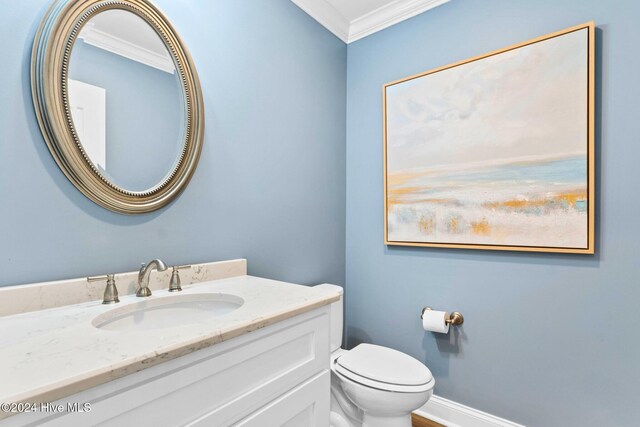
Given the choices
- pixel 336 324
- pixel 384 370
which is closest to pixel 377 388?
pixel 384 370

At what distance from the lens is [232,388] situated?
0.75 meters

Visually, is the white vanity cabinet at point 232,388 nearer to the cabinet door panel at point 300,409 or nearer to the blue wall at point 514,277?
the cabinet door panel at point 300,409

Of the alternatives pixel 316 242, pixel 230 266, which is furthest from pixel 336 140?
pixel 230 266

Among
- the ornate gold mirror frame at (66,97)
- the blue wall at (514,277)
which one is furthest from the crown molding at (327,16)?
the ornate gold mirror frame at (66,97)

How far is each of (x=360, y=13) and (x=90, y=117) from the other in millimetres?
1665

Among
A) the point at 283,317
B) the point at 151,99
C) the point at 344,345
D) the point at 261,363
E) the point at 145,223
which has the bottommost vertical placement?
the point at 344,345

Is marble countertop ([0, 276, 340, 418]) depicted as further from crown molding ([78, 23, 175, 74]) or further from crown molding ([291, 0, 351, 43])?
crown molding ([291, 0, 351, 43])

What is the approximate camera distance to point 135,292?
3.49 feet

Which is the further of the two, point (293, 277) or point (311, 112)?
point (311, 112)

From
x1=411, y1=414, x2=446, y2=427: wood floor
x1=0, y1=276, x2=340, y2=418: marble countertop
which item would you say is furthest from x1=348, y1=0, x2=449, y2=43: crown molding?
x1=411, y1=414, x2=446, y2=427: wood floor

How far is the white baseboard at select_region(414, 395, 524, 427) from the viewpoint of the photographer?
1560 millimetres

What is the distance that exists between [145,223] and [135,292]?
0.79ft

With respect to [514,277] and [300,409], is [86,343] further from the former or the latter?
[514,277]

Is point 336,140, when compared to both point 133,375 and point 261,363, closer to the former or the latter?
point 261,363
